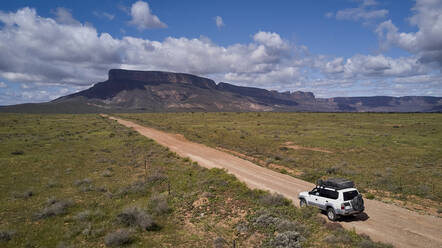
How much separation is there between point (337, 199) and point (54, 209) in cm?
1823

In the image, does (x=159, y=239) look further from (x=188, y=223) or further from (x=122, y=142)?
(x=122, y=142)

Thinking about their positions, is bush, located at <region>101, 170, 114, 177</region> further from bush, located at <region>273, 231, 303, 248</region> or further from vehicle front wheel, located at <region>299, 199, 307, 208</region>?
bush, located at <region>273, 231, 303, 248</region>

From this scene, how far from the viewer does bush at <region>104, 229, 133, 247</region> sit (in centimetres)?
1255

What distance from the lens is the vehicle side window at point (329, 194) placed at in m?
14.7

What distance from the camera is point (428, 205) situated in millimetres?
17891

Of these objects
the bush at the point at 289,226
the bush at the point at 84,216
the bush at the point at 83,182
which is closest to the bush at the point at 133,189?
the bush at the point at 84,216

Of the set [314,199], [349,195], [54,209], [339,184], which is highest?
[339,184]

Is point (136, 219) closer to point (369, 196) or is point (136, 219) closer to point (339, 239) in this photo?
point (339, 239)

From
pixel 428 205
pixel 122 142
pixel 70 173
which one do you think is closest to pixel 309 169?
pixel 428 205

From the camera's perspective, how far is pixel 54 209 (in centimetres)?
1636

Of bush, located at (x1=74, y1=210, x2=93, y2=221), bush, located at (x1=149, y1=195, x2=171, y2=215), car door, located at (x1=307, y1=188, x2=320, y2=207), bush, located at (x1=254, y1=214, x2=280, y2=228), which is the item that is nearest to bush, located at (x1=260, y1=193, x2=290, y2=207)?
car door, located at (x1=307, y1=188, x2=320, y2=207)

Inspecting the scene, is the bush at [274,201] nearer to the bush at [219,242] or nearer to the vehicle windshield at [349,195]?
the vehicle windshield at [349,195]

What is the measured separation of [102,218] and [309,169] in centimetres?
2207

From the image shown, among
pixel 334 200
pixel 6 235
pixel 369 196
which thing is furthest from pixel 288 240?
pixel 6 235
